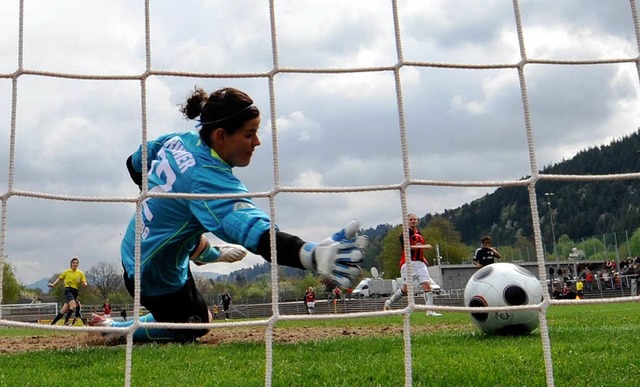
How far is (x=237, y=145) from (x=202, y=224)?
68cm

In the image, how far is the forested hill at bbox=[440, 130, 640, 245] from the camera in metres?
78.8

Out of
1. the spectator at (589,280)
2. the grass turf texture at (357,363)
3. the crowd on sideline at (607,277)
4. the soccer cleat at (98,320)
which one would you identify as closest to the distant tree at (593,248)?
the crowd on sideline at (607,277)

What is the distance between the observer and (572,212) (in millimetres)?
80688

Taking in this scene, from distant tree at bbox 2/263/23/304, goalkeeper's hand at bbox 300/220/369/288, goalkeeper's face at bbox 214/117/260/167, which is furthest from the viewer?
distant tree at bbox 2/263/23/304

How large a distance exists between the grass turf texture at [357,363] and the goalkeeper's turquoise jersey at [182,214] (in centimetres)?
59

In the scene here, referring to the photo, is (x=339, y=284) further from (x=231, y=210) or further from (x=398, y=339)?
(x=398, y=339)

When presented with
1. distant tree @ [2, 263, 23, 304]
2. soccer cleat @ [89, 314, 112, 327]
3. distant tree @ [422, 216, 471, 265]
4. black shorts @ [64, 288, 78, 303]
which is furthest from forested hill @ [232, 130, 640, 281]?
soccer cleat @ [89, 314, 112, 327]

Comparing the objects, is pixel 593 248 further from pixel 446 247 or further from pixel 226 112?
pixel 226 112

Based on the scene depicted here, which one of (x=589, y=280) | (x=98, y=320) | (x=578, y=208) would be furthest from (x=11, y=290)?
(x=578, y=208)

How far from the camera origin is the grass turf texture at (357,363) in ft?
10.6

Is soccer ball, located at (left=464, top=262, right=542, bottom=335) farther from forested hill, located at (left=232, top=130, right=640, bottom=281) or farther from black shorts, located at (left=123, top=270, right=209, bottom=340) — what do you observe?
forested hill, located at (left=232, top=130, right=640, bottom=281)

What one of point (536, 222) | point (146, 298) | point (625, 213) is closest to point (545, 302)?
point (536, 222)

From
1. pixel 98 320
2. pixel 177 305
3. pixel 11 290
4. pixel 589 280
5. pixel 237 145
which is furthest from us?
pixel 11 290

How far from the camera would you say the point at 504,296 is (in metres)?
5.38
